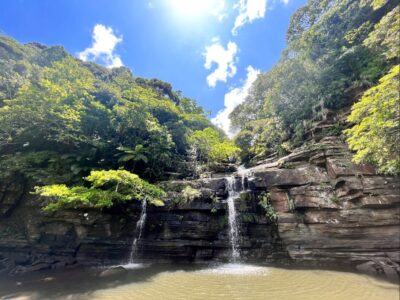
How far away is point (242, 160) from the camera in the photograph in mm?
24000

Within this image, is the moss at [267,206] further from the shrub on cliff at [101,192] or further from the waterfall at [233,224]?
the shrub on cliff at [101,192]

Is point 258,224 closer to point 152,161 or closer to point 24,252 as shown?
point 152,161

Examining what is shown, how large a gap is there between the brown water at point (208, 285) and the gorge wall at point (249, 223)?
5.13 ft

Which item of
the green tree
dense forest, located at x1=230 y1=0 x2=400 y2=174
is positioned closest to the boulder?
the green tree

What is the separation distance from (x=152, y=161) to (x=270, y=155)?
30.9ft

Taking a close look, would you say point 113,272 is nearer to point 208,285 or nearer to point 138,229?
point 138,229

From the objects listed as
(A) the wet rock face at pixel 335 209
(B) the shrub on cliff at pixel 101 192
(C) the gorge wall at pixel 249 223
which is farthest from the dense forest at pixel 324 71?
(B) the shrub on cliff at pixel 101 192

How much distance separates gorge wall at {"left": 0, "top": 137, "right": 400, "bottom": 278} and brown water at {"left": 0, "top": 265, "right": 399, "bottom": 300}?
156 centimetres

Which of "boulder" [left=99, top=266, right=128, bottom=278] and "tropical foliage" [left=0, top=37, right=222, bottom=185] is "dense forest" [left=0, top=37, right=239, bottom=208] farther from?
"boulder" [left=99, top=266, right=128, bottom=278]

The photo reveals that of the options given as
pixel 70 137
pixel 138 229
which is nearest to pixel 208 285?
pixel 138 229

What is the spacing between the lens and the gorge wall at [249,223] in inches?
375

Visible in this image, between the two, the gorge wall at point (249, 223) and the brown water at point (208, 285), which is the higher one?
the gorge wall at point (249, 223)

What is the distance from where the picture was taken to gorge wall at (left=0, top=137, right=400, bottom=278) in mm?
9523

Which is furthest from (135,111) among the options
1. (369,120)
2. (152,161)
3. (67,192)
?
(369,120)
